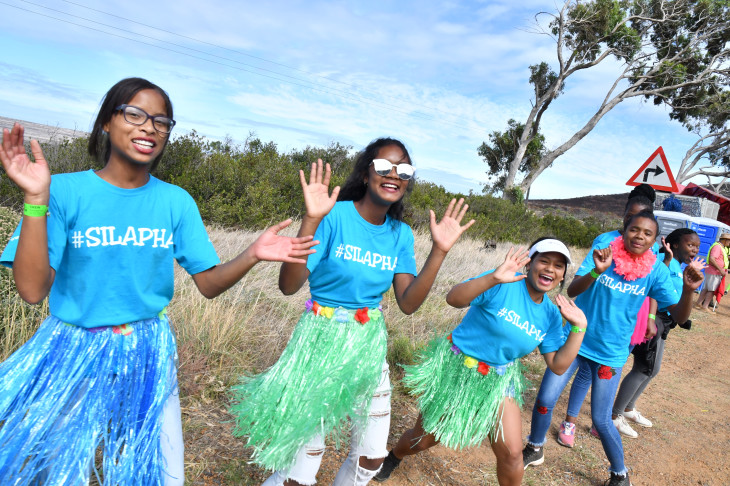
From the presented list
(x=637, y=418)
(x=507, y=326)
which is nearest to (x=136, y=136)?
(x=507, y=326)

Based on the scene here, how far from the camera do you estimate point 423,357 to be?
3.05 metres

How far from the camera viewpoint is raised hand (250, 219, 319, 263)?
197 centimetres

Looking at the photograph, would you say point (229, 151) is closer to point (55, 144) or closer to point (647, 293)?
point (55, 144)

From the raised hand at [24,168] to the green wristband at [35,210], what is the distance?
1 cm

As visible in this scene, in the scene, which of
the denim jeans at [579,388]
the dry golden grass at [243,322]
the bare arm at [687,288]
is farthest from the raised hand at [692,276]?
the dry golden grass at [243,322]

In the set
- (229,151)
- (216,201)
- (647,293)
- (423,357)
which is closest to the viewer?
(423,357)

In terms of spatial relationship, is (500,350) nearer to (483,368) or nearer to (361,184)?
(483,368)

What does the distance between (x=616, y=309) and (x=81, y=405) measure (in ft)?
10.7

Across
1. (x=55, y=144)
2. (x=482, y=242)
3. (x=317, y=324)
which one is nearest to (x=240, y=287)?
(x=317, y=324)

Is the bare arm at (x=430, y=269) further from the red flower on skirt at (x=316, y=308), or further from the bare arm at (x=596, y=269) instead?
the bare arm at (x=596, y=269)

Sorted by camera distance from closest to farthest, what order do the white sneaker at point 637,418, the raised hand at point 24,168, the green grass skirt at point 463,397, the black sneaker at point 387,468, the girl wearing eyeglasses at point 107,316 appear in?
the raised hand at point 24,168 < the girl wearing eyeglasses at point 107,316 < the green grass skirt at point 463,397 < the black sneaker at point 387,468 < the white sneaker at point 637,418

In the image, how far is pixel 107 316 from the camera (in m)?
1.82

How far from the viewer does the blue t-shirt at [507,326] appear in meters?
2.66

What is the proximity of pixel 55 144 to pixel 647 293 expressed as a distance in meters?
8.77
